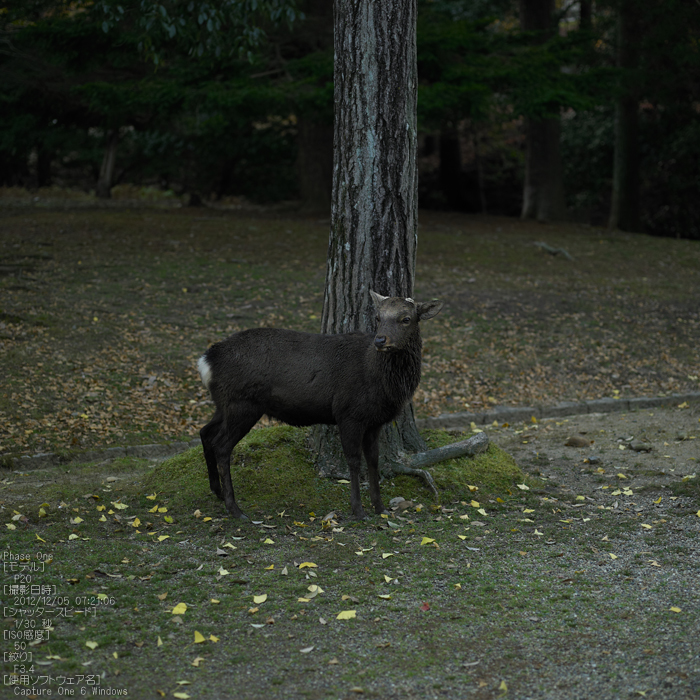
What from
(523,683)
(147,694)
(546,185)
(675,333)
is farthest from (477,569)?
(546,185)

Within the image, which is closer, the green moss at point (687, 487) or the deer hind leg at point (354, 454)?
the deer hind leg at point (354, 454)

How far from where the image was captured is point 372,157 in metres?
6.63

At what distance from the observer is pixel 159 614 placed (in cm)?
446

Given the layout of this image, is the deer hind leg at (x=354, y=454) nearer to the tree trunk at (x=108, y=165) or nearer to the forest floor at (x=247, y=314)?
the forest floor at (x=247, y=314)

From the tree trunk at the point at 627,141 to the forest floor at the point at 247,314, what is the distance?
11.9ft

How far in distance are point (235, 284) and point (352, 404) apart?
27.2ft

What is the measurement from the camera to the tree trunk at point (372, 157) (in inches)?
259

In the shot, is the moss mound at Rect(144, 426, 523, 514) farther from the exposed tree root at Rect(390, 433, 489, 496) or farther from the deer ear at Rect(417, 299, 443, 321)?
the deer ear at Rect(417, 299, 443, 321)

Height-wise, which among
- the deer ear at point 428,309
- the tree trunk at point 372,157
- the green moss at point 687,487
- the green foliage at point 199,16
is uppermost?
the green foliage at point 199,16

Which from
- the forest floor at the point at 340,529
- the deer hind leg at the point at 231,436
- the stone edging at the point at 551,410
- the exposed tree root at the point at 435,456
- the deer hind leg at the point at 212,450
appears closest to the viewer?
the forest floor at the point at 340,529

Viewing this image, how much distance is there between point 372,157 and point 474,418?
4.16 m

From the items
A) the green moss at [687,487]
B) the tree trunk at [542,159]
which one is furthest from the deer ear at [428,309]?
the tree trunk at [542,159]

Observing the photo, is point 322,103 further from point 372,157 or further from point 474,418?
point 372,157

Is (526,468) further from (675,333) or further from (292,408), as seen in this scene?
(675,333)
